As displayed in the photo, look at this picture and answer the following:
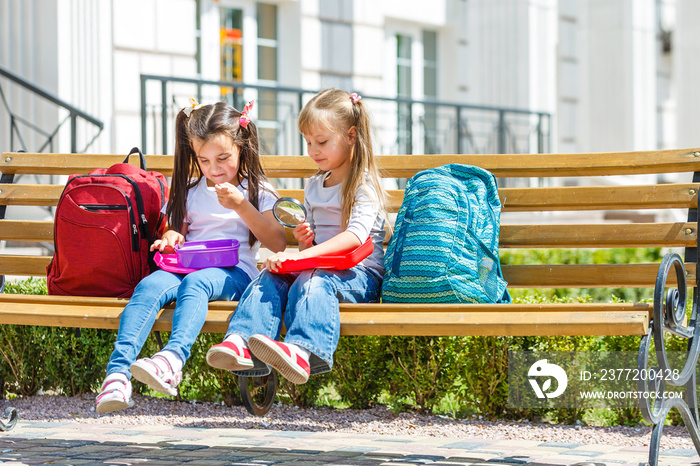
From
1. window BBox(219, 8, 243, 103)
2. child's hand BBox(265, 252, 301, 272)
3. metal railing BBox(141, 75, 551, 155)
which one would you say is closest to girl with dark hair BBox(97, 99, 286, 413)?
child's hand BBox(265, 252, 301, 272)

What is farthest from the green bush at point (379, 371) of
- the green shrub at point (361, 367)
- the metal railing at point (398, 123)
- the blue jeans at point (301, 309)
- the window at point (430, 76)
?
the window at point (430, 76)

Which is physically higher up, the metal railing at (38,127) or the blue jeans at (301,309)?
the metal railing at (38,127)

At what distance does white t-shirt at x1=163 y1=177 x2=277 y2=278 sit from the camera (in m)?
3.59

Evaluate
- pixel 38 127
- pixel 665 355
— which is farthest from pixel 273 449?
pixel 38 127

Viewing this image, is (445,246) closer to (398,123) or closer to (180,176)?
(180,176)

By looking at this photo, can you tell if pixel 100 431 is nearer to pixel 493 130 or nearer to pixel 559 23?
pixel 493 130

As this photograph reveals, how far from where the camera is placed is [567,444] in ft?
12.1

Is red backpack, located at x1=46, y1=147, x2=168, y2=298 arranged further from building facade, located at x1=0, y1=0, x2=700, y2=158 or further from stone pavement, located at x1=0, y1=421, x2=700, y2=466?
building facade, located at x1=0, y1=0, x2=700, y2=158

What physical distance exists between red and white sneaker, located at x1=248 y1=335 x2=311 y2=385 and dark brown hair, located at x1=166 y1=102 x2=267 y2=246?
869 mm

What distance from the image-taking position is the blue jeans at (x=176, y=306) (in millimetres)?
2926

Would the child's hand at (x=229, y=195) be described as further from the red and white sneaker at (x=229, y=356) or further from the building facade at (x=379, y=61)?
the building facade at (x=379, y=61)

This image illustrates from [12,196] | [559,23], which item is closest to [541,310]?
[12,196]

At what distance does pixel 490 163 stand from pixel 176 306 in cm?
154

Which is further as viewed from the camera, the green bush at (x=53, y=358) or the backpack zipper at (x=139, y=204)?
the green bush at (x=53, y=358)
